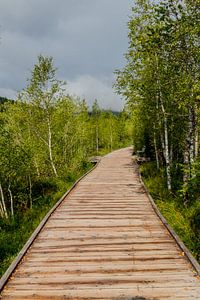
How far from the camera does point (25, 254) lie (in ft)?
26.1

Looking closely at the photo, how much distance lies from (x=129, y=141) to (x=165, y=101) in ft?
223

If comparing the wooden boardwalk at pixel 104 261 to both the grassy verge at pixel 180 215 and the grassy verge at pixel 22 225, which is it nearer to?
the grassy verge at pixel 180 215

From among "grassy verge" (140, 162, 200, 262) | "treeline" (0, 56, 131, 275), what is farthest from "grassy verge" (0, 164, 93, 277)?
"grassy verge" (140, 162, 200, 262)

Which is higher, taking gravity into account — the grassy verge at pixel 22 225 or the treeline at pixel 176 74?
the treeline at pixel 176 74

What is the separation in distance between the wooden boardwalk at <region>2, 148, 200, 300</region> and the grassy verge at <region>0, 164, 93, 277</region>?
2198 mm

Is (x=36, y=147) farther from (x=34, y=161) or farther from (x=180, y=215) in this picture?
(x=180, y=215)

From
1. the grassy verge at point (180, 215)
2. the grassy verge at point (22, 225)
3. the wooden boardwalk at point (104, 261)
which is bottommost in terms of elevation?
the grassy verge at point (22, 225)

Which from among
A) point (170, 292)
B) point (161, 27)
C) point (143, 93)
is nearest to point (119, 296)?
point (170, 292)

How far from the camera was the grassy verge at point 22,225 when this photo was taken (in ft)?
40.1

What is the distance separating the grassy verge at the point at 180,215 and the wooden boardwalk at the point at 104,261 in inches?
35.0

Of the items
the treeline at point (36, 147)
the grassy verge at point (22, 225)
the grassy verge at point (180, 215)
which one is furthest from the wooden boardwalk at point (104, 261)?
the treeline at point (36, 147)

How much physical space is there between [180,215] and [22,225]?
852 cm

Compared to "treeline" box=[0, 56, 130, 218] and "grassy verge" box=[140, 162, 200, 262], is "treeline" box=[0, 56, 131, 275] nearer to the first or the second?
"treeline" box=[0, 56, 130, 218]

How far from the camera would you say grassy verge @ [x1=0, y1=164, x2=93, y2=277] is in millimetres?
12209
